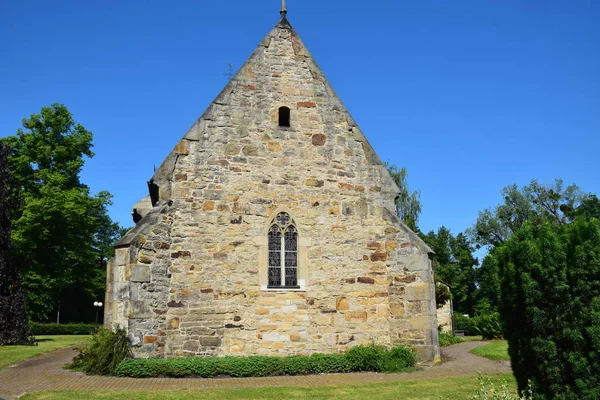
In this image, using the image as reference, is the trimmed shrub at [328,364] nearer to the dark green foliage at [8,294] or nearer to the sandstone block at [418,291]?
the sandstone block at [418,291]

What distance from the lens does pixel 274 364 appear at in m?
12.6

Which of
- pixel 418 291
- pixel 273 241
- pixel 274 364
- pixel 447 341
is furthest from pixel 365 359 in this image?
pixel 447 341

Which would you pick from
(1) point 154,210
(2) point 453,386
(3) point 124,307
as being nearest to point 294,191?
(1) point 154,210

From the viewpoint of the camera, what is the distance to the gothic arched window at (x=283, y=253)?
14.1 metres

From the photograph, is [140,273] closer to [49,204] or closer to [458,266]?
[49,204]

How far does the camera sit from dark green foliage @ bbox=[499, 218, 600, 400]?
229 inches

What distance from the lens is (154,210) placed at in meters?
13.5

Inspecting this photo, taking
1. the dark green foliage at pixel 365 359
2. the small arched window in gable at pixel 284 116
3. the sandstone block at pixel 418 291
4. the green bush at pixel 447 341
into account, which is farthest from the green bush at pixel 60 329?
the sandstone block at pixel 418 291

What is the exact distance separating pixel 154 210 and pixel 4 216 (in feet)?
46.1

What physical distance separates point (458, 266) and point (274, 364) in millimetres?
48104

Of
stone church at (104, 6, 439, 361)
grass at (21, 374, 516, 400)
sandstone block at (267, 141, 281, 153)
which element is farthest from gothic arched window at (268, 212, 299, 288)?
grass at (21, 374, 516, 400)

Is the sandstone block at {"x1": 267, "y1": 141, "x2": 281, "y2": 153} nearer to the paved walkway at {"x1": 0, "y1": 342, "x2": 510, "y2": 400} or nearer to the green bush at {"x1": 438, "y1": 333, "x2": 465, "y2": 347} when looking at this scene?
the paved walkway at {"x1": 0, "y1": 342, "x2": 510, "y2": 400}

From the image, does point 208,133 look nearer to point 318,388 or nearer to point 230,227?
point 230,227

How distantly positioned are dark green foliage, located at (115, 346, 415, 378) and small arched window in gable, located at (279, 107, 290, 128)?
22.0 feet
